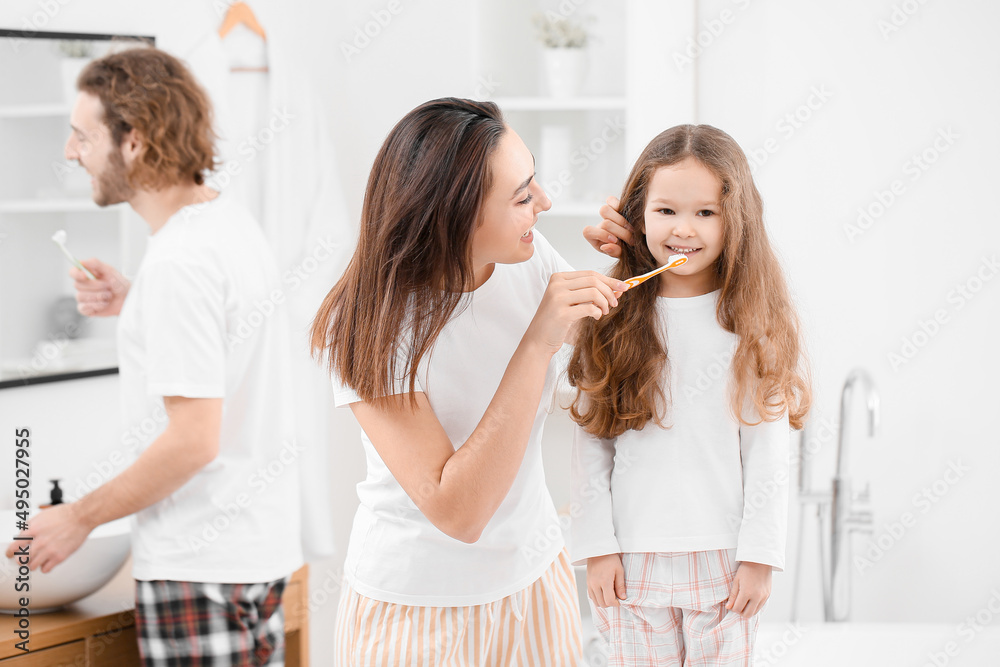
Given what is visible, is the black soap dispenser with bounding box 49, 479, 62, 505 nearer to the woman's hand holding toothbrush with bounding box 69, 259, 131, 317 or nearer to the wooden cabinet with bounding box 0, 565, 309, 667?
the wooden cabinet with bounding box 0, 565, 309, 667

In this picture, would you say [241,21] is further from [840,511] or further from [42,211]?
[840,511]

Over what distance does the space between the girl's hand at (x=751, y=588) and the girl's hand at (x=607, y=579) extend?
13 centimetres

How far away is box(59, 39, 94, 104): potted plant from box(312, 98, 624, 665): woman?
93 centimetres

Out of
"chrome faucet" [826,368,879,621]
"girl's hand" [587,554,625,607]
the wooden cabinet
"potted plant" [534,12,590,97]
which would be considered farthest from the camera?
"potted plant" [534,12,590,97]

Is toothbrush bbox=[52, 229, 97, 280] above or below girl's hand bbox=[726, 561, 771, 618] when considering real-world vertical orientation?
above

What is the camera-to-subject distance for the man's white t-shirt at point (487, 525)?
37.2 inches

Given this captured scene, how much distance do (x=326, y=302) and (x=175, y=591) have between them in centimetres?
80

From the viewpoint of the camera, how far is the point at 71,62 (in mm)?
1507

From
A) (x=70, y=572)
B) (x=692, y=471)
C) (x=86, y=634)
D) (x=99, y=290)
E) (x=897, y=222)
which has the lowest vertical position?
(x=86, y=634)

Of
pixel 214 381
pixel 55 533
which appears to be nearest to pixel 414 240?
pixel 214 381

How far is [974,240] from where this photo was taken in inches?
68.1

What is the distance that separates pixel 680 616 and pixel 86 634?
1.10 metres

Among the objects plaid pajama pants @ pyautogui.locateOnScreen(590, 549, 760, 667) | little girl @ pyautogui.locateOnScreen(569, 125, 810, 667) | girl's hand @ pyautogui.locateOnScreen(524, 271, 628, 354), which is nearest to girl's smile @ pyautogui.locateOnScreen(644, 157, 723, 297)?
little girl @ pyautogui.locateOnScreen(569, 125, 810, 667)

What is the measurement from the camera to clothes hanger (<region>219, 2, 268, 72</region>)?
1.72m
